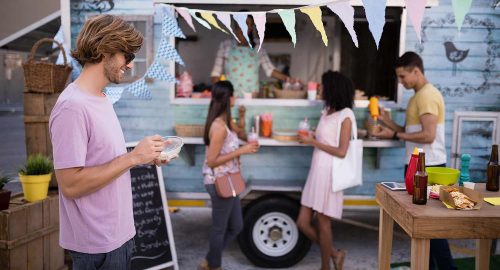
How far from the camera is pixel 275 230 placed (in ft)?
13.8

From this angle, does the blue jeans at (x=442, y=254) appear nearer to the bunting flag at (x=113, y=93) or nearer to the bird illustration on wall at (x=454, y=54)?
the bird illustration on wall at (x=454, y=54)

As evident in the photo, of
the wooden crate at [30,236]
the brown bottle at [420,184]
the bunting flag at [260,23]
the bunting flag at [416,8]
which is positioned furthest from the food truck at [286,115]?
the bunting flag at [416,8]

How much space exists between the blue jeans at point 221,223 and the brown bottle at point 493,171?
1896mm

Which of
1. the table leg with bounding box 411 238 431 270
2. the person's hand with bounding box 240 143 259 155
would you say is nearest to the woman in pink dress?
the person's hand with bounding box 240 143 259 155

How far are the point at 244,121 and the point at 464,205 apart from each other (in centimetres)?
252

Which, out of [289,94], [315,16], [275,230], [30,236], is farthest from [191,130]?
[315,16]

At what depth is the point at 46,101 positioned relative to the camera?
151 inches

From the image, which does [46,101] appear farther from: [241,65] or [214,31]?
[214,31]

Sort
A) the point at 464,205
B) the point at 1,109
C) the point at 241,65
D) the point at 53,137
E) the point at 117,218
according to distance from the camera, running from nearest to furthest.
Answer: the point at 53,137, the point at 117,218, the point at 464,205, the point at 241,65, the point at 1,109

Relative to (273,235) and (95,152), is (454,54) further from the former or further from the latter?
(95,152)

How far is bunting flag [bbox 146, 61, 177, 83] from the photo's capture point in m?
4.10

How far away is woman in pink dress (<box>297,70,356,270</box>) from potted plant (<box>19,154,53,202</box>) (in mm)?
2064

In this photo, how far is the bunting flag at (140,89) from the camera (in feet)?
13.5

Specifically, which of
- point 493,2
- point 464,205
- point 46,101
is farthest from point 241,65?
point 464,205
